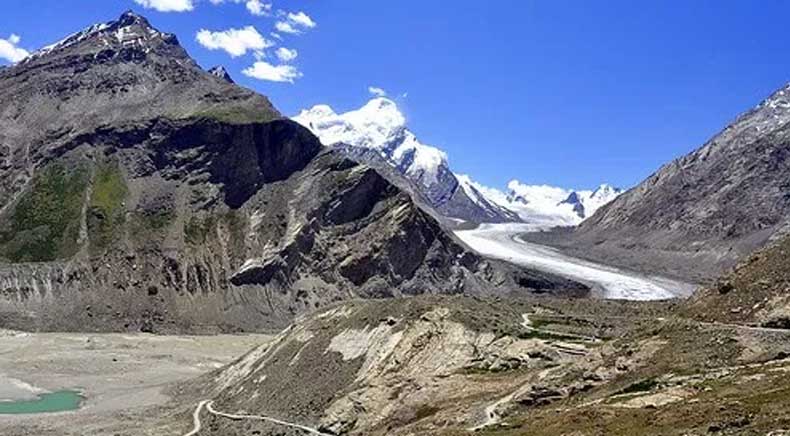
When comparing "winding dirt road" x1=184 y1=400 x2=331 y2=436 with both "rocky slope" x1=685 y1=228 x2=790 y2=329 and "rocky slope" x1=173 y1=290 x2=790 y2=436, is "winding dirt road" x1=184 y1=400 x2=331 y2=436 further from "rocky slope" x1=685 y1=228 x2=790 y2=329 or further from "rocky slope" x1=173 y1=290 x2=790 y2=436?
"rocky slope" x1=685 y1=228 x2=790 y2=329

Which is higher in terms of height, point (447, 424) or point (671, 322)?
point (671, 322)

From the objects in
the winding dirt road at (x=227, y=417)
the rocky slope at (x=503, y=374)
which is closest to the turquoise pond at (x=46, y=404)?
the rocky slope at (x=503, y=374)

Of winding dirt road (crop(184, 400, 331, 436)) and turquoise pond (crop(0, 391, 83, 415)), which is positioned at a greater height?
turquoise pond (crop(0, 391, 83, 415))

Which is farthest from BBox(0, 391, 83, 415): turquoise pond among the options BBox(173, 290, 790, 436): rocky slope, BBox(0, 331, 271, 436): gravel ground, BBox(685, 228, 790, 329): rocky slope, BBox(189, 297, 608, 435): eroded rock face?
BBox(685, 228, 790, 329): rocky slope

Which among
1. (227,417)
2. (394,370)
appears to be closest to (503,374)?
(394,370)

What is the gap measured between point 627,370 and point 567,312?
3894 centimetres

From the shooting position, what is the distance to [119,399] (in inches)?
4658

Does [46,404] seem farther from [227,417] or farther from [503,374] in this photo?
[503,374]

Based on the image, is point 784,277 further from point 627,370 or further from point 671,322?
point 627,370

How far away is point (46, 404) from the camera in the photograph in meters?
119

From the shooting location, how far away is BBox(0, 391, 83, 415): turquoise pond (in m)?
113

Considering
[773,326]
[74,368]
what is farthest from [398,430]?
[74,368]

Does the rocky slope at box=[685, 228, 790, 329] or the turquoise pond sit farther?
the turquoise pond

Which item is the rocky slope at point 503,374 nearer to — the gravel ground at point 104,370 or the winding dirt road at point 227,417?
the winding dirt road at point 227,417
